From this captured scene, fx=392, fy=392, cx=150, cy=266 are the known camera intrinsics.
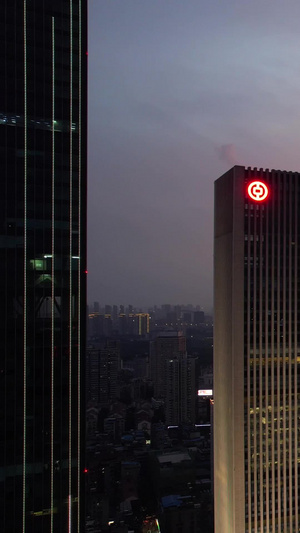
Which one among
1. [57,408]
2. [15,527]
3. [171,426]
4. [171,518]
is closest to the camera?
[15,527]

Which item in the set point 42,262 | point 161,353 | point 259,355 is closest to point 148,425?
point 161,353

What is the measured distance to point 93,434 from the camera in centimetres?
9106

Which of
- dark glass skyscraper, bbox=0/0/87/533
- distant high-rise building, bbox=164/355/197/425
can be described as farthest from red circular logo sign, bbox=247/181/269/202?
distant high-rise building, bbox=164/355/197/425

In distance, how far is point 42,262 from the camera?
3456cm

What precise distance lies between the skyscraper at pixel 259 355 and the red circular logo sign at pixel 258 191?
0.12m

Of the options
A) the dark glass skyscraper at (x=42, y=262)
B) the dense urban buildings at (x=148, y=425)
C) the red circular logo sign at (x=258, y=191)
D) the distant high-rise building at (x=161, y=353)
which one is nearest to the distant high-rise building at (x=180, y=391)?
the dense urban buildings at (x=148, y=425)

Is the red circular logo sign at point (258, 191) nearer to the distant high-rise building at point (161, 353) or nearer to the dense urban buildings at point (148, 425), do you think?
the dense urban buildings at point (148, 425)

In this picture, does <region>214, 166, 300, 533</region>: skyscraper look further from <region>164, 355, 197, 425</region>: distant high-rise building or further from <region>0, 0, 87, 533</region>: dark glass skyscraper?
<region>164, 355, 197, 425</region>: distant high-rise building

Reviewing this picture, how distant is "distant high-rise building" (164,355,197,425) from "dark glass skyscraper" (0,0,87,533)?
63.8 metres

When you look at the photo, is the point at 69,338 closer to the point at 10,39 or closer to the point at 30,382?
the point at 30,382

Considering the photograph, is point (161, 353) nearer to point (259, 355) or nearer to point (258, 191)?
point (259, 355)

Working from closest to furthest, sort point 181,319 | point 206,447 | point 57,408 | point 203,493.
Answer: point 57,408, point 203,493, point 206,447, point 181,319

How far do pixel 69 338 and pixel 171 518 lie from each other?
45798mm

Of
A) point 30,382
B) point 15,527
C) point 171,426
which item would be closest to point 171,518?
point 171,426
